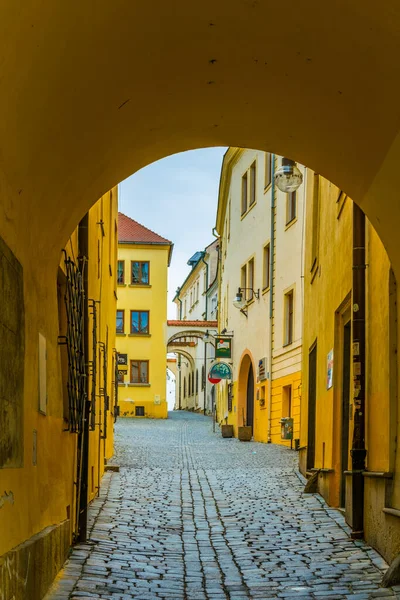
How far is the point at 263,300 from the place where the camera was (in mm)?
27344

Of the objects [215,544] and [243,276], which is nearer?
[215,544]

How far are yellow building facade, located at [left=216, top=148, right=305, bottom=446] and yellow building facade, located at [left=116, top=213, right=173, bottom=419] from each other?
10542 mm

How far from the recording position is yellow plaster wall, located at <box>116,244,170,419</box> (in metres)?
45.5

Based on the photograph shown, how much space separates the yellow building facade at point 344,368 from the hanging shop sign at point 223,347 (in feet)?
50.0

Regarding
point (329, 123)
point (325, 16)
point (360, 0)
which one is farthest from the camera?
point (329, 123)

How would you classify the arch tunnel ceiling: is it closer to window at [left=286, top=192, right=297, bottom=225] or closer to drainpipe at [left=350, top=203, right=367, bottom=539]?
drainpipe at [left=350, top=203, right=367, bottom=539]

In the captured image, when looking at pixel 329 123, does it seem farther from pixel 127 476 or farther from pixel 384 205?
pixel 127 476

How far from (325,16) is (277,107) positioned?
2.14m

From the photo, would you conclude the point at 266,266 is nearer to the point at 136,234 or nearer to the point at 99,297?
the point at 99,297

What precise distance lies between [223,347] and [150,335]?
14.4 metres

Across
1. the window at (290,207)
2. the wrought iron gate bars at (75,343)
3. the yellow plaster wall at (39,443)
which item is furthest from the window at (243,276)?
the yellow plaster wall at (39,443)

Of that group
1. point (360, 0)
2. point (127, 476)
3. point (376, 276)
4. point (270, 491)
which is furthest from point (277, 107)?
point (127, 476)

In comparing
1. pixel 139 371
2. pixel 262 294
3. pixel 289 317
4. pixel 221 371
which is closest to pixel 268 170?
pixel 262 294

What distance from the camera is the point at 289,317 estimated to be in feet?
→ 81.3
